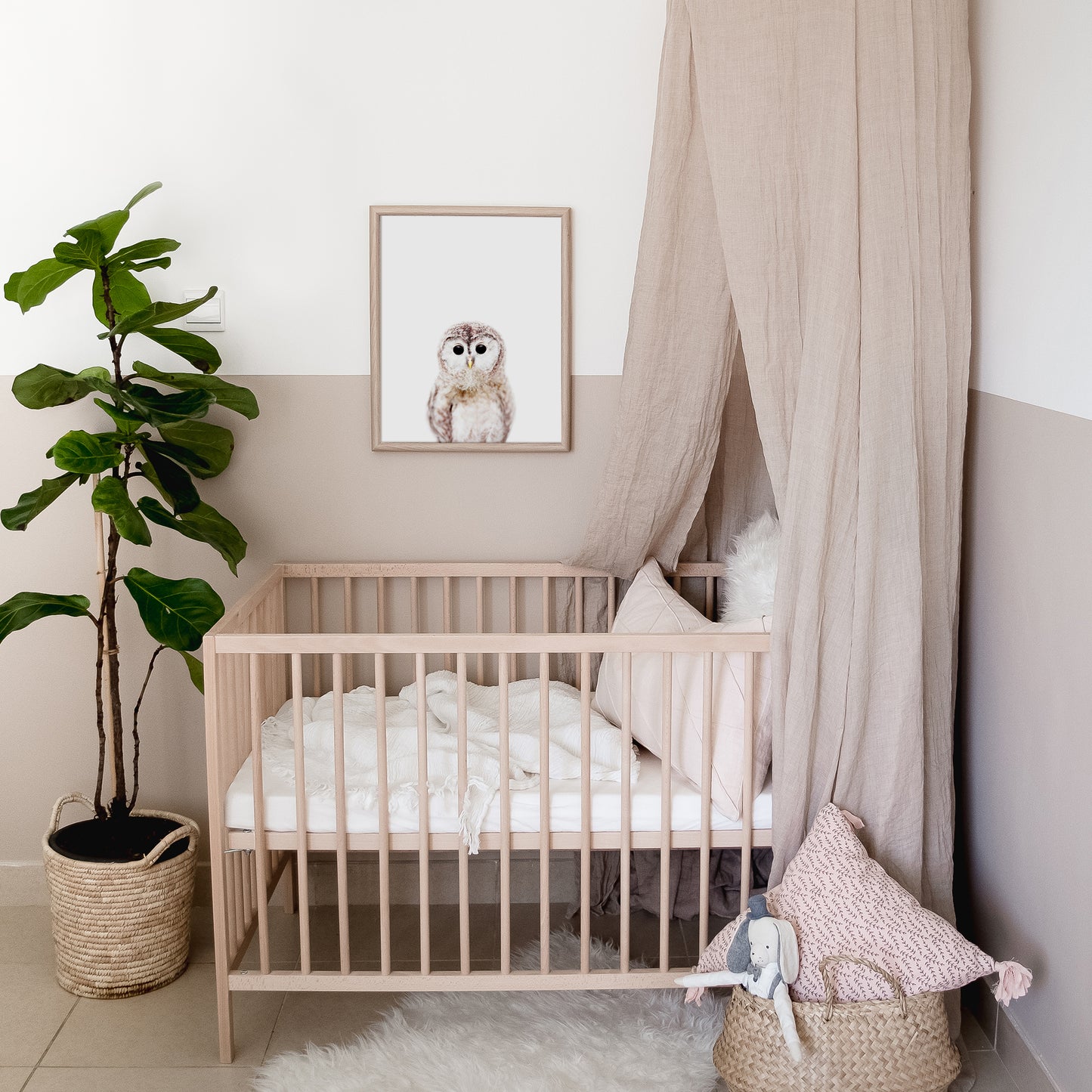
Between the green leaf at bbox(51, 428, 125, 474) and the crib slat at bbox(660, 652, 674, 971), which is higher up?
the green leaf at bbox(51, 428, 125, 474)

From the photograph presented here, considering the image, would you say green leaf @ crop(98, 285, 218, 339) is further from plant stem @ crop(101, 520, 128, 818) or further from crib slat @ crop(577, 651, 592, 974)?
crib slat @ crop(577, 651, 592, 974)

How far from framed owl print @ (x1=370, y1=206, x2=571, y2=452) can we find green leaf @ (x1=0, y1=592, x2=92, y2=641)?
0.73m

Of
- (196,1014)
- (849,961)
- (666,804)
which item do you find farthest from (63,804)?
(849,961)

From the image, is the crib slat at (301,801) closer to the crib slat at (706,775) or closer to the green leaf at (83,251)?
the crib slat at (706,775)

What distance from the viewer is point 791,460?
6.50 ft

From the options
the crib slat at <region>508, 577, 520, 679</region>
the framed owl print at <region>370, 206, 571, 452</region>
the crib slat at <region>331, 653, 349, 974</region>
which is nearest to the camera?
the crib slat at <region>331, 653, 349, 974</region>

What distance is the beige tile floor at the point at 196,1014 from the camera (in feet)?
6.79

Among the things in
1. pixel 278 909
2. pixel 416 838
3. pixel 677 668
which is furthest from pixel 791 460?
pixel 278 909

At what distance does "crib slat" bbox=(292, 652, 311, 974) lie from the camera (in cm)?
198

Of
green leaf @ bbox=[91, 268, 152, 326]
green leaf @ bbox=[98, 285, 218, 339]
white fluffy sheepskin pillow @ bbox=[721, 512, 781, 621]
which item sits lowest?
white fluffy sheepskin pillow @ bbox=[721, 512, 781, 621]

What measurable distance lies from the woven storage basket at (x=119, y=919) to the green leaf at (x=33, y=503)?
0.70 m

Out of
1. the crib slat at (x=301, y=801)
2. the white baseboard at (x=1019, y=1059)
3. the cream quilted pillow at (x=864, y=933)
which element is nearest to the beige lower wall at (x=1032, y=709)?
the white baseboard at (x=1019, y=1059)

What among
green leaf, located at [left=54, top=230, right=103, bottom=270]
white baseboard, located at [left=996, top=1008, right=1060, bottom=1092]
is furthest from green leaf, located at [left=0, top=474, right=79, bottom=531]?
white baseboard, located at [left=996, top=1008, right=1060, bottom=1092]

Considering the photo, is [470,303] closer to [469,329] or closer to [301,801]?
[469,329]
